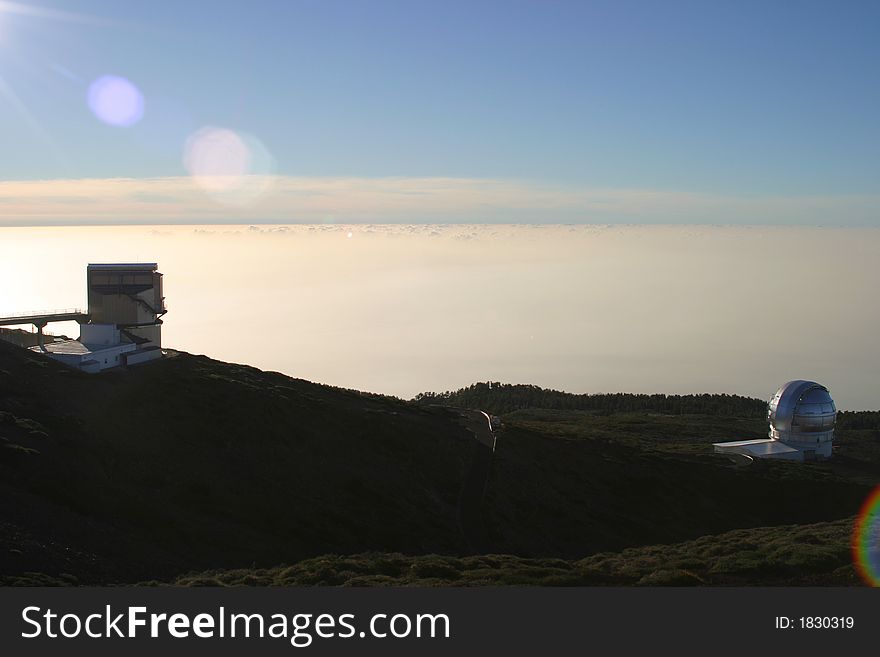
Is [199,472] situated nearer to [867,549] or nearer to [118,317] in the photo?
[118,317]

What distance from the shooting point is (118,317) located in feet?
156

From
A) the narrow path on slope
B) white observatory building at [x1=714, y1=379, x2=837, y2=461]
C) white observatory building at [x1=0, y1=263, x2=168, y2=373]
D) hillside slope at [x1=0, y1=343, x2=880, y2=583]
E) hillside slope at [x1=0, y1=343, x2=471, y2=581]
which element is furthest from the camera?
white observatory building at [x1=714, y1=379, x2=837, y2=461]

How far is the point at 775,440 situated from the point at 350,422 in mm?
35685

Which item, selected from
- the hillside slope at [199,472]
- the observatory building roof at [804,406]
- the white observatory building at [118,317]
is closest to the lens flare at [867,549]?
the hillside slope at [199,472]

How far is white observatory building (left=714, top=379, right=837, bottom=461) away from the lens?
5744 centimetres

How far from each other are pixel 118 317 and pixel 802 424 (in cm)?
4939

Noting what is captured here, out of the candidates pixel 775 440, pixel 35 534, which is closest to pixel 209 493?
pixel 35 534

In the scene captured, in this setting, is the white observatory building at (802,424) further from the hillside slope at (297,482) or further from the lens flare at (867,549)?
the lens flare at (867,549)

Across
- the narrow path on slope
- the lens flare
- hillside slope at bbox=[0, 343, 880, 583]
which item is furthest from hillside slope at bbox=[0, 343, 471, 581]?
the lens flare

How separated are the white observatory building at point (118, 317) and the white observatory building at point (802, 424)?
4146 cm

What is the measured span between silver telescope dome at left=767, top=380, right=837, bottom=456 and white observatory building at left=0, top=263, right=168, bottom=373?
45.9 meters

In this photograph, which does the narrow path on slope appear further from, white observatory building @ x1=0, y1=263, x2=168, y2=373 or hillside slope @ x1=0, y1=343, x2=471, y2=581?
white observatory building @ x1=0, y1=263, x2=168, y2=373

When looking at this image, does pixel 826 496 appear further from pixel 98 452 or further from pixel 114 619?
pixel 114 619

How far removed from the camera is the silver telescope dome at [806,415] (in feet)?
189
